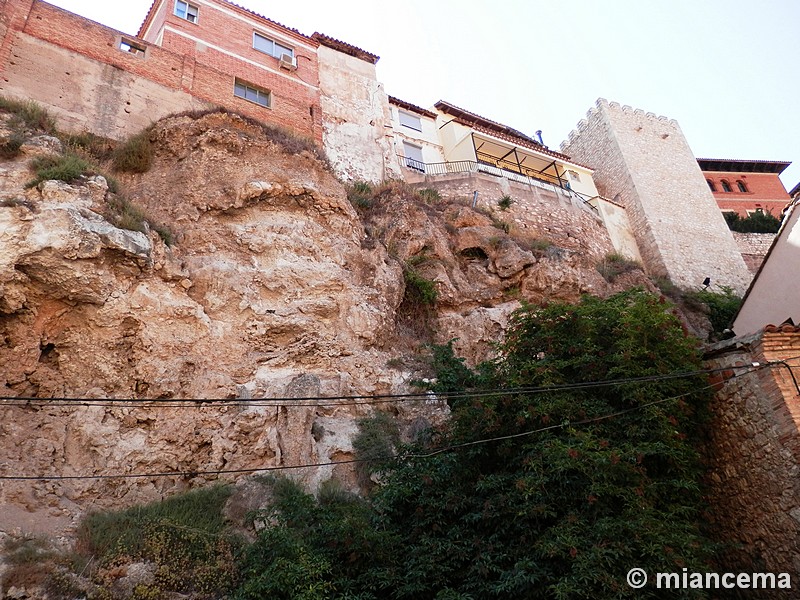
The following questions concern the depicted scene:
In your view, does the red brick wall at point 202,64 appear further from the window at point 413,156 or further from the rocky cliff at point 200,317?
the window at point 413,156

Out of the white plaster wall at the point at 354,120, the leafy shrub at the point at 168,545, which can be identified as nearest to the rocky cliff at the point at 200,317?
the leafy shrub at the point at 168,545

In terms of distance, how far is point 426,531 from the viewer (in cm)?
797

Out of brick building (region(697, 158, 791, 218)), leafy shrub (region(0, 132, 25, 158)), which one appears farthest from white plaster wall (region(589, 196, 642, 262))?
leafy shrub (region(0, 132, 25, 158))

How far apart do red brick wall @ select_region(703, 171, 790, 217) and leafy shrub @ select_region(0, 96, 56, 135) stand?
36185mm

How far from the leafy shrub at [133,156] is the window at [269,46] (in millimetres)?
6685

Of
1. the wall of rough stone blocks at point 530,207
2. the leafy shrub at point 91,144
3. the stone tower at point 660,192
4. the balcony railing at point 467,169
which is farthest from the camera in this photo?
the stone tower at point 660,192

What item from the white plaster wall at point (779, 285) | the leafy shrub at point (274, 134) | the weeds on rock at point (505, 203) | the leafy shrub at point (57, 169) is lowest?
the white plaster wall at point (779, 285)

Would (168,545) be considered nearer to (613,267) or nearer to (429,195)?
(429,195)

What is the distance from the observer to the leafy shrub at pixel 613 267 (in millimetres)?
18728

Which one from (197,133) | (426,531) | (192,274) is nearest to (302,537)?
(426,531)

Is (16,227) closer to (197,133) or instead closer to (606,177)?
(197,133)

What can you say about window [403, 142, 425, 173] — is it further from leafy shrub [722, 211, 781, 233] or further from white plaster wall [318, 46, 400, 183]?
leafy shrub [722, 211, 781, 233]

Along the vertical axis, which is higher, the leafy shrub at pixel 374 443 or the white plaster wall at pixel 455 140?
the white plaster wall at pixel 455 140

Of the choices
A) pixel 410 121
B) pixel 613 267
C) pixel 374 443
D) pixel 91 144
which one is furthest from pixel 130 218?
pixel 410 121
